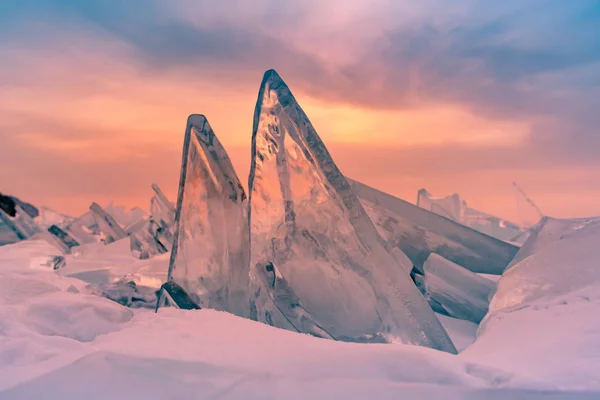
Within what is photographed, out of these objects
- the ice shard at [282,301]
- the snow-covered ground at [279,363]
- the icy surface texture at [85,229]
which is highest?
the icy surface texture at [85,229]

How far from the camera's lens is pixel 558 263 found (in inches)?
126

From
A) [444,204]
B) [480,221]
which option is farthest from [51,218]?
[480,221]

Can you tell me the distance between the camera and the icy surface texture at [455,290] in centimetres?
389

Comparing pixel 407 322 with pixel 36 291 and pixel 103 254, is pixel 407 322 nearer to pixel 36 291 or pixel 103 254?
pixel 36 291

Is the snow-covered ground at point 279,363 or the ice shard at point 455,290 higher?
the ice shard at point 455,290

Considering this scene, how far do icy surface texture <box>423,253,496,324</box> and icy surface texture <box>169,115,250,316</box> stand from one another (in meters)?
1.30

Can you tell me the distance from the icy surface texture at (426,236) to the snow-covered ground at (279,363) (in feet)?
6.81

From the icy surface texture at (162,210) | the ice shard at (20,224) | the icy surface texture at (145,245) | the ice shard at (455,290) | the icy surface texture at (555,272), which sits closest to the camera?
the icy surface texture at (555,272)

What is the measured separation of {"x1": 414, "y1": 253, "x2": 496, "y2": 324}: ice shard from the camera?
3891mm

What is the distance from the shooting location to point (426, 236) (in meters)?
4.91

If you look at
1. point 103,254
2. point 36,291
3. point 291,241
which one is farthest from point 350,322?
point 103,254

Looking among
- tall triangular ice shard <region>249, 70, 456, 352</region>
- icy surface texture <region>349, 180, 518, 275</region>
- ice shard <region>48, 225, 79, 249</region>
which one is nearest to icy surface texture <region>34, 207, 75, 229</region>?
ice shard <region>48, 225, 79, 249</region>

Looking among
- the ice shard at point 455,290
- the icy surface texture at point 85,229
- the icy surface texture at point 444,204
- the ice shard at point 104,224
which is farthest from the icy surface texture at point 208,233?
the ice shard at point 104,224

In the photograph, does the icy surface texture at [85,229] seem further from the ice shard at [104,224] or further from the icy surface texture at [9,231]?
→ the icy surface texture at [9,231]
